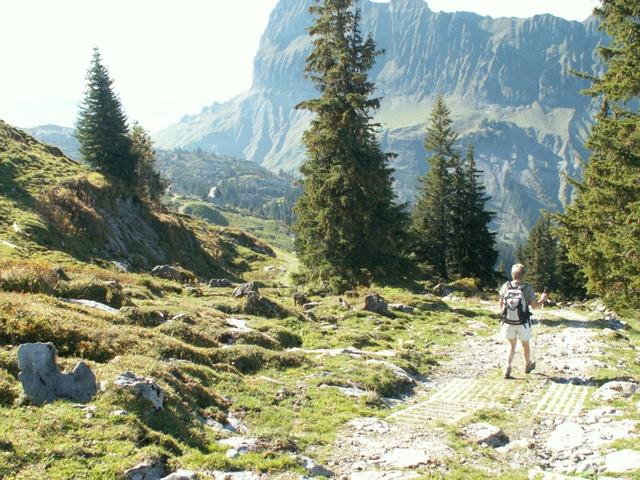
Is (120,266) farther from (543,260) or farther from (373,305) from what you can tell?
(543,260)

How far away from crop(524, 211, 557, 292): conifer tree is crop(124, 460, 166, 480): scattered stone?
72.0m

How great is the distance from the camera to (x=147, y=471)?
22.2ft

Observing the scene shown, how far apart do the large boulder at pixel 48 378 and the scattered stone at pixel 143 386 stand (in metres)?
0.46

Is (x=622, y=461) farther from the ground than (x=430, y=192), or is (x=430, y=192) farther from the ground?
(x=430, y=192)

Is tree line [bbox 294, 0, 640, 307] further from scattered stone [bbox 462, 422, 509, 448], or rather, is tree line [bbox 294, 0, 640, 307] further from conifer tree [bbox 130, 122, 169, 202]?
conifer tree [bbox 130, 122, 169, 202]

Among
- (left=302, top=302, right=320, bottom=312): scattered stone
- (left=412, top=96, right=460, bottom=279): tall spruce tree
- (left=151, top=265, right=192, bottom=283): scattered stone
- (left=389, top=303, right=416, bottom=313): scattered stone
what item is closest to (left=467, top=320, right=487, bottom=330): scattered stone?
(left=389, top=303, right=416, bottom=313): scattered stone

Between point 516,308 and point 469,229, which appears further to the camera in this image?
point 469,229

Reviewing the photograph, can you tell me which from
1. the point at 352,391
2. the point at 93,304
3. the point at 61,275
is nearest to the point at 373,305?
the point at 352,391

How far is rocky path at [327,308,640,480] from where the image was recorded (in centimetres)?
805

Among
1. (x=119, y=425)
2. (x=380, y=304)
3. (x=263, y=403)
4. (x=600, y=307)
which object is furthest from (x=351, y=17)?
(x=119, y=425)

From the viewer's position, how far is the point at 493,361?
55.6 ft

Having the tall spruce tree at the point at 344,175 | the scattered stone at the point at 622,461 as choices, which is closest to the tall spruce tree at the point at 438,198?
the tall spruce tree at the point at 344,175

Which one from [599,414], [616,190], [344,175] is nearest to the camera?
[599,414]

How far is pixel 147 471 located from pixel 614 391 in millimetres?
10712
